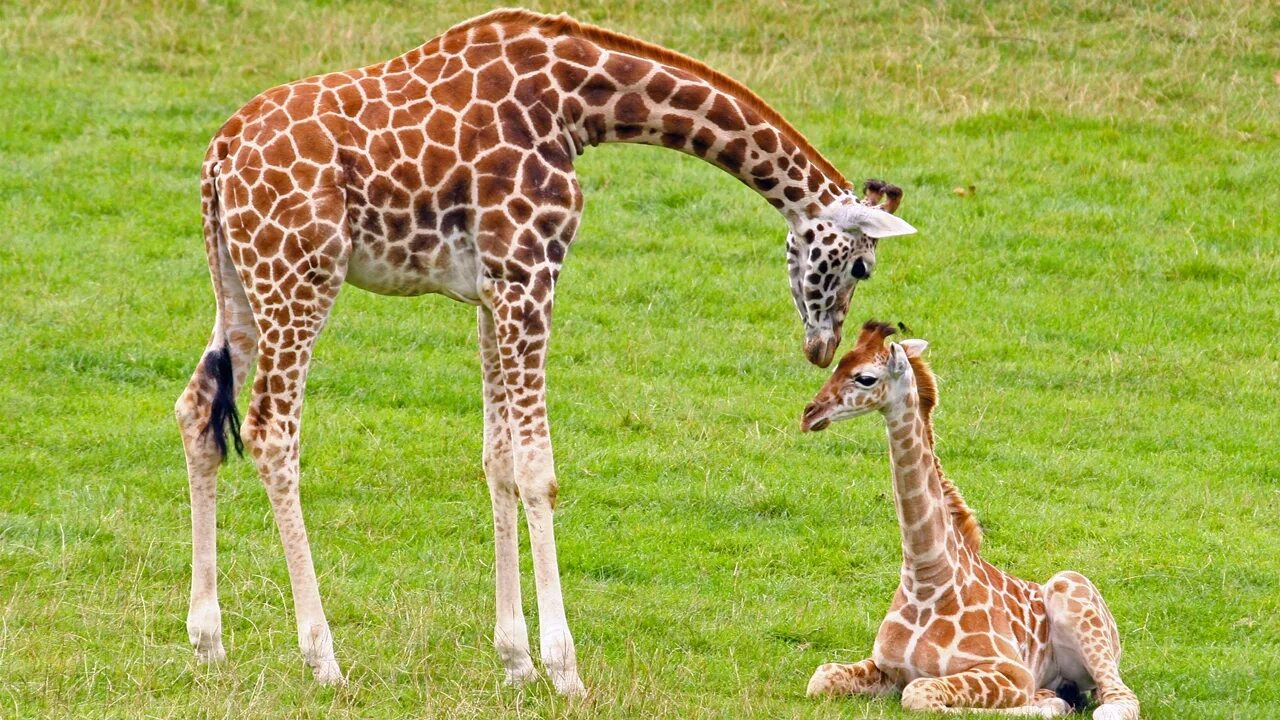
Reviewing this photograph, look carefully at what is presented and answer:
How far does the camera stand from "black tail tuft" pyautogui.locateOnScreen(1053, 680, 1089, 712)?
28.4 ft

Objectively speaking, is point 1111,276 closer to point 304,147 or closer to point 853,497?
point 853,497

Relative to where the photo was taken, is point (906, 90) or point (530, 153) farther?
point (906, 90)

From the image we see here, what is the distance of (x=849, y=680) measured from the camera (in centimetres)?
834

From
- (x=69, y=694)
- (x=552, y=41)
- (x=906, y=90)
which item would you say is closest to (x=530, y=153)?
(x=552, y=41)

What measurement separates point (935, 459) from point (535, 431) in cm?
215

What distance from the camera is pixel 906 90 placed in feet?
63.9

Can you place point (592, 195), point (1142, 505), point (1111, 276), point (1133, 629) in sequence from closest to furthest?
1. point (1133, 629)
2. point (1142, 505)
3. point (1111, 276)
4. point (592, 195)

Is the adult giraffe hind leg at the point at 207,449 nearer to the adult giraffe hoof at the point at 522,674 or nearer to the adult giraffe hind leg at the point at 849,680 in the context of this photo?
the adult giraffe hoof at the point at 522,674

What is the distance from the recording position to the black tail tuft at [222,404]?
8.20 m

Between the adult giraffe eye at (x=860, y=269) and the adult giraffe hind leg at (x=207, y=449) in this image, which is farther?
the adult giraffe eye at (x=860, y=269)

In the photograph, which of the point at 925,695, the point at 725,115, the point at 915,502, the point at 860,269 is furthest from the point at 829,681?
the point at 725,115

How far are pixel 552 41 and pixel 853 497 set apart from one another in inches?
171

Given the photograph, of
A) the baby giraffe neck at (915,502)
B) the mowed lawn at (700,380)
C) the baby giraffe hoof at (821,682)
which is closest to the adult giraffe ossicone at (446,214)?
the mowed lawn at (700,380)

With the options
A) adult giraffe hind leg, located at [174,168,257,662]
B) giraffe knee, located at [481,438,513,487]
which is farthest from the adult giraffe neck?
adult giraffe hind leg, located at [174,168,257,662]
